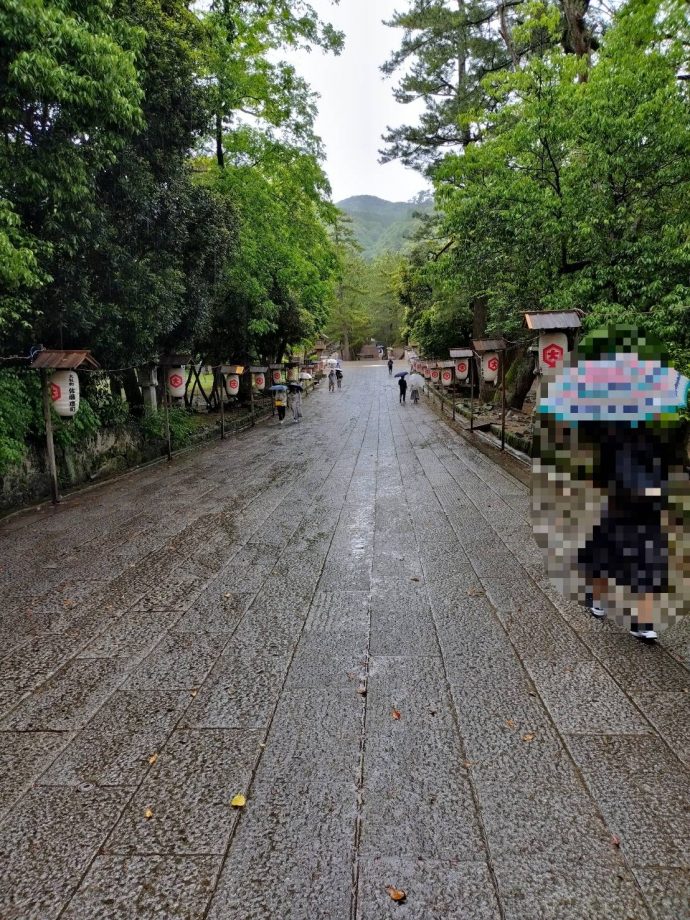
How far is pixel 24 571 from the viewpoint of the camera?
544cm

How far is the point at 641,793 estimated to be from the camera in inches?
91.3

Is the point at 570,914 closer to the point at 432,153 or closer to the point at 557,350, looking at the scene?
the point at 557,350

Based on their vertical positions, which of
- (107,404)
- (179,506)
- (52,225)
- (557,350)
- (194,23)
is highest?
(194,23)

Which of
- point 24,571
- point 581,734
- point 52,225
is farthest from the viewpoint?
point 52,225

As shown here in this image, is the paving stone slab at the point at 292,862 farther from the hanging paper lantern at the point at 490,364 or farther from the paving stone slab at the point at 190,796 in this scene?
the hanging paper lantern at the point at 490,364

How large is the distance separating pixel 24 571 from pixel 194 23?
11600 mm

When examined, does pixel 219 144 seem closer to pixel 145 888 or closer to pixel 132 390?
pixel 132 390

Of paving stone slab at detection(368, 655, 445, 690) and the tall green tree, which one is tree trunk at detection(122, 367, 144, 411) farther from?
paving stone slab at detection(368, 655, 445, 690)

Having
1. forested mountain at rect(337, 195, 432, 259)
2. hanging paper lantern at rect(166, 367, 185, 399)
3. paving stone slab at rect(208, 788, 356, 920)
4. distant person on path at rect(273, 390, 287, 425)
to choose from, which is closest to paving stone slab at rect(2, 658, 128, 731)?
paving stone slab at rect(208, 788, 356, 920)

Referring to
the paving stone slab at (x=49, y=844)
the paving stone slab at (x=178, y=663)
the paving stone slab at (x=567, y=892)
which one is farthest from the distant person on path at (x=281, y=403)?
the paving stone slab at (x=567, y=892)

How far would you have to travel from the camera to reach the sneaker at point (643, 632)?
3453 millimetres

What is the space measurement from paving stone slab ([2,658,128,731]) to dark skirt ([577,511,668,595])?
297 cm

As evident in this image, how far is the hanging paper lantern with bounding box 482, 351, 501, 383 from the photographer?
13117 millimetres

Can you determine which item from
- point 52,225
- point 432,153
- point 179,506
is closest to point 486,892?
point 179,506
